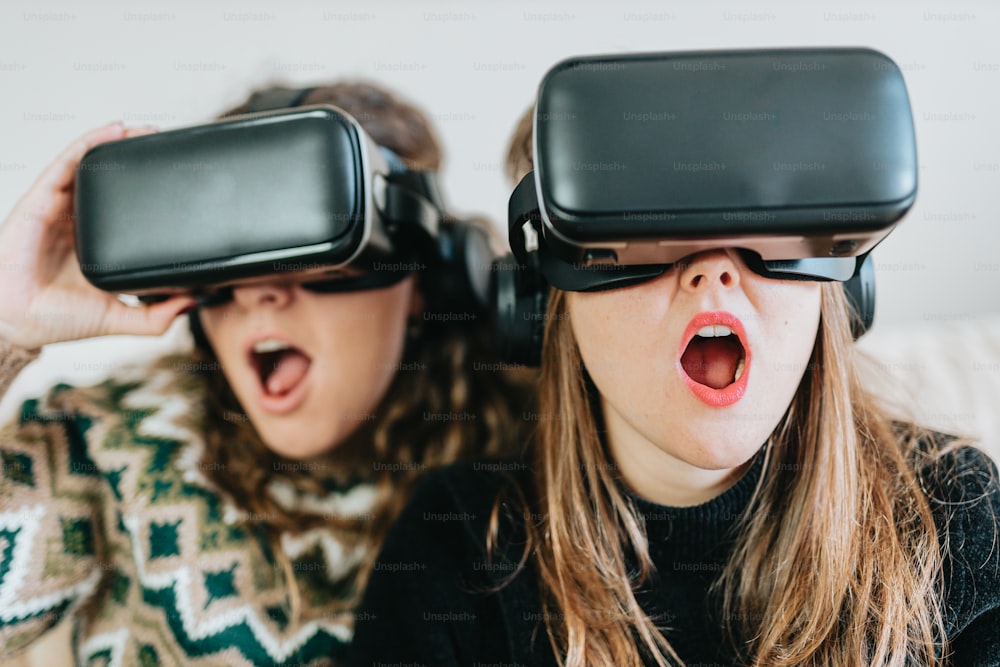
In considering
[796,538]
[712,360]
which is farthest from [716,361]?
[796,538]

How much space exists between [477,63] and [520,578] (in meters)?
0.92

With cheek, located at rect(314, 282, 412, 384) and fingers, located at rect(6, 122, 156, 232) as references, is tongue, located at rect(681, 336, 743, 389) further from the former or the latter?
fingers, located at rect(6, 122, 156, 232)

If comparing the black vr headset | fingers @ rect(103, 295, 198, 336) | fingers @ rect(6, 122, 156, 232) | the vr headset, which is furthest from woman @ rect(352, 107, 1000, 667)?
fingers @ rect(6, 122, 156, 232)

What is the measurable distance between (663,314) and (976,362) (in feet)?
2.59

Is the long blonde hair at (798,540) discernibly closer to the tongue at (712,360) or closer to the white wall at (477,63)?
the tongue at (712,360)

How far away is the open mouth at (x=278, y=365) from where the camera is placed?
96 centimetres

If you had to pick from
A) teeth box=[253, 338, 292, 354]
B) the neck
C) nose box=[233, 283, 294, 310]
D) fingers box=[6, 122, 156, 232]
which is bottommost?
the neck

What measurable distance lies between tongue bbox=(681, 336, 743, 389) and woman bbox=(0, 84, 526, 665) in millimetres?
417

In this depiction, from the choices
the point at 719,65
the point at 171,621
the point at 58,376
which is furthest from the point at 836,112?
the point at 58,376

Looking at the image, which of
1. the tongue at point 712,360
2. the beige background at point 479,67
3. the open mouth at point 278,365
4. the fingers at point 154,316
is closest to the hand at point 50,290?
the fingers at point 154,316

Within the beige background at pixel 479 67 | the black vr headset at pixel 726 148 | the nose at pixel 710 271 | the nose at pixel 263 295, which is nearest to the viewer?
the black vr headset at pixel 726 148

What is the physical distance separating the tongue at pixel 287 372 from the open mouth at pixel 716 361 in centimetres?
52

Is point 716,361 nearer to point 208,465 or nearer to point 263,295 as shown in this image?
point 263,295

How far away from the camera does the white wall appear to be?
126 centimetres
